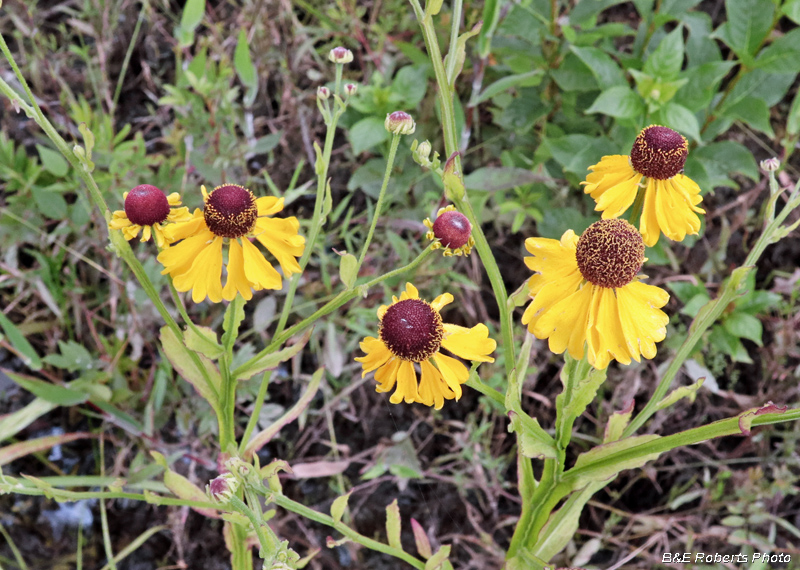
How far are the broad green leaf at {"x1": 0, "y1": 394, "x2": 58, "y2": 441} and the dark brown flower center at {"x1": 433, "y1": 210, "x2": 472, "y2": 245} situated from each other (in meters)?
1.18

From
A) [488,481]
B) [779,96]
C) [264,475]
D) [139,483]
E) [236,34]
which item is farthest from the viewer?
[236,34]

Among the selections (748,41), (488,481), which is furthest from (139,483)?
(748,41)

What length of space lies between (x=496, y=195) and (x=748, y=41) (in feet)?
2.46

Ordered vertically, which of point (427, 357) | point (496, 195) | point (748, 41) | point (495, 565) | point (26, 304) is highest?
point (748, 41)

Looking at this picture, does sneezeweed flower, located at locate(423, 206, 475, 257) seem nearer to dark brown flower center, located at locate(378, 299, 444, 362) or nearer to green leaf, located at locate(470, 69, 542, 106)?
dark brown flower center, located at locate(378, 299, 444, 362)

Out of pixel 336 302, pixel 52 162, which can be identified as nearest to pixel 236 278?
pixel 336 302

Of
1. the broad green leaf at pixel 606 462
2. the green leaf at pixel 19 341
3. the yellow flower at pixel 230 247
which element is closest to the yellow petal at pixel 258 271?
the yellow flower at pixel 230 247

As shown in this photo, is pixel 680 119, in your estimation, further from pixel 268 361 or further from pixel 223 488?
pixel 223 488

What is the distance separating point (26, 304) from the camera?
190cm

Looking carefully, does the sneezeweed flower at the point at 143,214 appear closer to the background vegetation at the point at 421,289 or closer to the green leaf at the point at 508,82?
the background vegetation at the point at 421,289

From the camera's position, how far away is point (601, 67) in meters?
1.58

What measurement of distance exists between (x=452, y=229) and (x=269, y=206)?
1.09ft

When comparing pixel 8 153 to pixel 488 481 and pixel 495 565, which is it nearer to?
pixel 488 481

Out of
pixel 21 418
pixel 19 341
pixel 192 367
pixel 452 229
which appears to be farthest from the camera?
pixel 21 418
